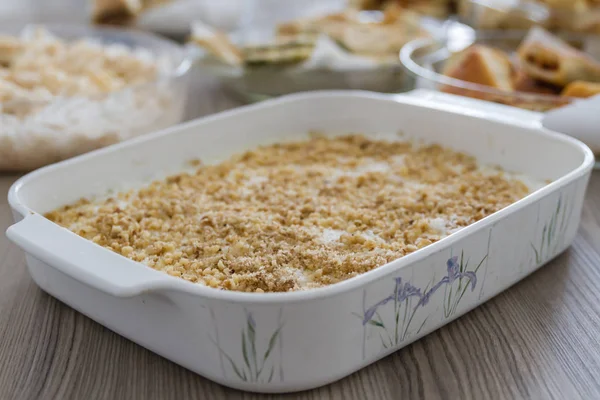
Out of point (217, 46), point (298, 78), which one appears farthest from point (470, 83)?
point (217, 46)

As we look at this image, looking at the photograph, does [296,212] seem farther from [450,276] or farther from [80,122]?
[80,122]

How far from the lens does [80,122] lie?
3.31 feet

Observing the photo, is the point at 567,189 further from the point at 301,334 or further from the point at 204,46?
the point at 204,46

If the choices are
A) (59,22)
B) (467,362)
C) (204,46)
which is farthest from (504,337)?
(59,22)

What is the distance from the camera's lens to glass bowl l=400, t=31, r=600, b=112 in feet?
3.44

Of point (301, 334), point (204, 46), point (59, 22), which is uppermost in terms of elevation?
point (301, 334)

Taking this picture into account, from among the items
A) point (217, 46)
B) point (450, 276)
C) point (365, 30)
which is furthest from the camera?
point (365, 30)

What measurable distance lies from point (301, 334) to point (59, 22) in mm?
1664

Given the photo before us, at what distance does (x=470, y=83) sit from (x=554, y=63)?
15 cm

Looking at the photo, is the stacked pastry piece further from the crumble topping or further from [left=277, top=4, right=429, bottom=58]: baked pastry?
the crumble topping

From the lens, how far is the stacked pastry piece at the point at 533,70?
1.17m

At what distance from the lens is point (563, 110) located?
975 millimetres

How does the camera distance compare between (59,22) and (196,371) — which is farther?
(59,22)

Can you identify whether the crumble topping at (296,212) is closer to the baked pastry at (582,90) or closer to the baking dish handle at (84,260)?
the baking dish handle at (84,260)
